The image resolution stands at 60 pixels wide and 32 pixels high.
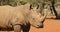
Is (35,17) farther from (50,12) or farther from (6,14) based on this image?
(50,12)

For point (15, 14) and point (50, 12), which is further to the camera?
point (50, 12)

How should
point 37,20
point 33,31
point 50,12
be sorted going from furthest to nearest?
point 50,12
point 33,31
point 37,20

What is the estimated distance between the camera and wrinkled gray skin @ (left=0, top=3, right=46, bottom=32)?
7723 millimetres

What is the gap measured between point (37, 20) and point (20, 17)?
573 mm

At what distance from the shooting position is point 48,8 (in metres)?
21.8

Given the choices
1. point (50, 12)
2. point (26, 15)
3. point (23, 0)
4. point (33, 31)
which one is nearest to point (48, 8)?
point (50, 12)

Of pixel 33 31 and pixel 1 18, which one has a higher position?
pixel 1 18

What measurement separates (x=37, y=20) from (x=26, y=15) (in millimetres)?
419

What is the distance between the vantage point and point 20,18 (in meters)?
7.71

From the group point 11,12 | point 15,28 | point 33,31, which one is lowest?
point 33,31

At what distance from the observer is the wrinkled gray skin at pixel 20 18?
25.3ft

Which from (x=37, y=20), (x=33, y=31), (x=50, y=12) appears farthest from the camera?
(x=50, y=12)

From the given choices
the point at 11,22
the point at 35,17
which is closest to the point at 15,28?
the point at 11,22

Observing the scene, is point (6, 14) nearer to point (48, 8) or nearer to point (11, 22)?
point (11, 22)
